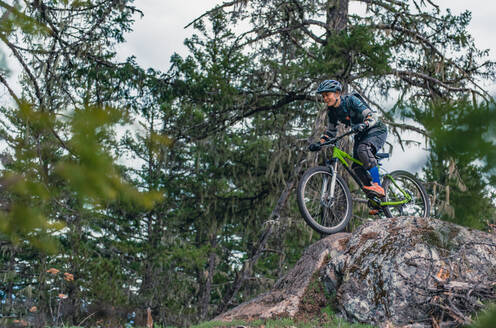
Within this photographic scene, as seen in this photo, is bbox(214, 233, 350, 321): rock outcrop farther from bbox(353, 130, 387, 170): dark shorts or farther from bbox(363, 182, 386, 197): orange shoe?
bbox(353, 130, 387, 170): dark shorts

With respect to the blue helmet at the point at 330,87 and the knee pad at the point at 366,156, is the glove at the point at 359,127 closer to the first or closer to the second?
the knee pad at the point at 366,156

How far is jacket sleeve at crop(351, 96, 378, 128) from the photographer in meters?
5.75

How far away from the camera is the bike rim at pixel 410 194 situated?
6.84 meters

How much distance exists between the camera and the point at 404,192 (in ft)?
22.7

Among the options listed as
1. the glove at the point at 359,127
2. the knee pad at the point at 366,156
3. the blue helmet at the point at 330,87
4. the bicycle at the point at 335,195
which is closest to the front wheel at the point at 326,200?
the bicycle at the point at 335,195

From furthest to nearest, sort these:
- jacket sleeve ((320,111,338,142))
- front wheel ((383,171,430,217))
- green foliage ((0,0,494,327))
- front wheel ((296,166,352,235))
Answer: front wheel ((383,171,430,217)) → jacket sleeve ((320,111,338,142)) → front wheel ((296,166,352,235)) → green foliage ((0,0,494,327))

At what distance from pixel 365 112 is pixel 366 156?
0.58 m

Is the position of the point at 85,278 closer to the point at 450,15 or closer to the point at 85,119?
the point at 450,15

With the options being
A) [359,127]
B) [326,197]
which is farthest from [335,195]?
[359,127]

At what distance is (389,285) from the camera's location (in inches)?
182

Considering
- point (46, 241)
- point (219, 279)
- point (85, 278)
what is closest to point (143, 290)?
point (85, 278)

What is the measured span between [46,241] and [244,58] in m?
7.60

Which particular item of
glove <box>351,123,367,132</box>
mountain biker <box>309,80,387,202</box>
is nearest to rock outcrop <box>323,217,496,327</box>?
mountain biker <box>309,80,387,202</box>

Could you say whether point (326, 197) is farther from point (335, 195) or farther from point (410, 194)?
point (410, 194)
